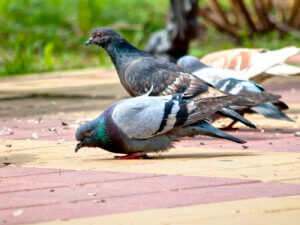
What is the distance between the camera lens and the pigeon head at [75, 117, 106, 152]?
6.00 meters

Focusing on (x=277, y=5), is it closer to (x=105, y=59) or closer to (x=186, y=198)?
(x=105, y=59)

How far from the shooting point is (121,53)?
24.0ft

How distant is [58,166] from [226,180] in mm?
1210

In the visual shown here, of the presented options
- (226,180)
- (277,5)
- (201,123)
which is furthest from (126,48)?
(277,5)

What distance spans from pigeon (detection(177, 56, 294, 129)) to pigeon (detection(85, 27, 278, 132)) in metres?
0.30

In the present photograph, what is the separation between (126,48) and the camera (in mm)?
7355

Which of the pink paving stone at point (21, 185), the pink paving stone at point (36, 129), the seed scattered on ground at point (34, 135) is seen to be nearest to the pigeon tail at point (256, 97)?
the pink paving stone at point (36, 129)

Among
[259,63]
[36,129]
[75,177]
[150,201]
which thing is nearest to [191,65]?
[259,63]

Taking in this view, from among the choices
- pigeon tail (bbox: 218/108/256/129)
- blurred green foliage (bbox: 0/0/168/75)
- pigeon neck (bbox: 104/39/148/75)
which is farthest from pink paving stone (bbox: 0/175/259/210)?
blurred green foliage (bbox: 0/0/168/75)

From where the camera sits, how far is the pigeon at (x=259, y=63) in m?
8.31

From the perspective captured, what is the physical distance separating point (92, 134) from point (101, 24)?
1187 centimetres

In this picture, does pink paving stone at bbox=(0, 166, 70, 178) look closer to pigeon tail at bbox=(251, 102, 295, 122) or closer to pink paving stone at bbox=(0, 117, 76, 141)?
pink paving stone at bbox=(0, 117, 76, 141)

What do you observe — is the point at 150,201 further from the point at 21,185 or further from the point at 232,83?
the point at 232,83

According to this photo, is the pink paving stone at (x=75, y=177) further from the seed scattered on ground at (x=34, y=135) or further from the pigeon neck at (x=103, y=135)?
the seed scattered on ground at (x=34, y=135)
